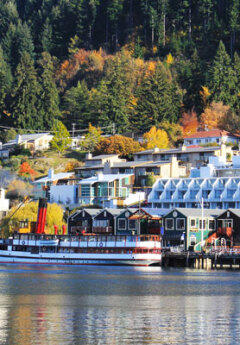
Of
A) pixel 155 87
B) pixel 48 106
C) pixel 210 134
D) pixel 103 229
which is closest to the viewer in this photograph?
pixel 103 229

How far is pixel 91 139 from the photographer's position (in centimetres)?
16288

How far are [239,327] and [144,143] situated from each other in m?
110

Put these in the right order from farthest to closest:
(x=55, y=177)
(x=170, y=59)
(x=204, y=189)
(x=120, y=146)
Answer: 1. (x=170, y=59)
2. (x=120, y=146)
3. (x=55, y=177)
4. (x=204, y=189)

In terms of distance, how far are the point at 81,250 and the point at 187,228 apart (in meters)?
13.4

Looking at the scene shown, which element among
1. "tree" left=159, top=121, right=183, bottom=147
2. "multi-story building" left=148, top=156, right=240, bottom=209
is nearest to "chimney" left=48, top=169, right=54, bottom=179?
"multi-story building" left=148, top=156, right=240, bottom=209

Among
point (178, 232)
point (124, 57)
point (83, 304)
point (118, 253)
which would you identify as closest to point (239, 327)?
point (83, 304)

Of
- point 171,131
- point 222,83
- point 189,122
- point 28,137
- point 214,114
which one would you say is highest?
point 222,83

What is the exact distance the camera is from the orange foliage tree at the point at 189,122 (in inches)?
6555

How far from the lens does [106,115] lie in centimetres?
16988

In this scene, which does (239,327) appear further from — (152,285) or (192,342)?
(152,285)

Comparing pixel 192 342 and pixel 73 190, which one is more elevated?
pixel 73 190

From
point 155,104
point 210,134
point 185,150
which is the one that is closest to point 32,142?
point 155,104

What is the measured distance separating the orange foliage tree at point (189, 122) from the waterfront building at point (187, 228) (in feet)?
190

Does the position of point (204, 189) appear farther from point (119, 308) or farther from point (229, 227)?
point (119, 308)
